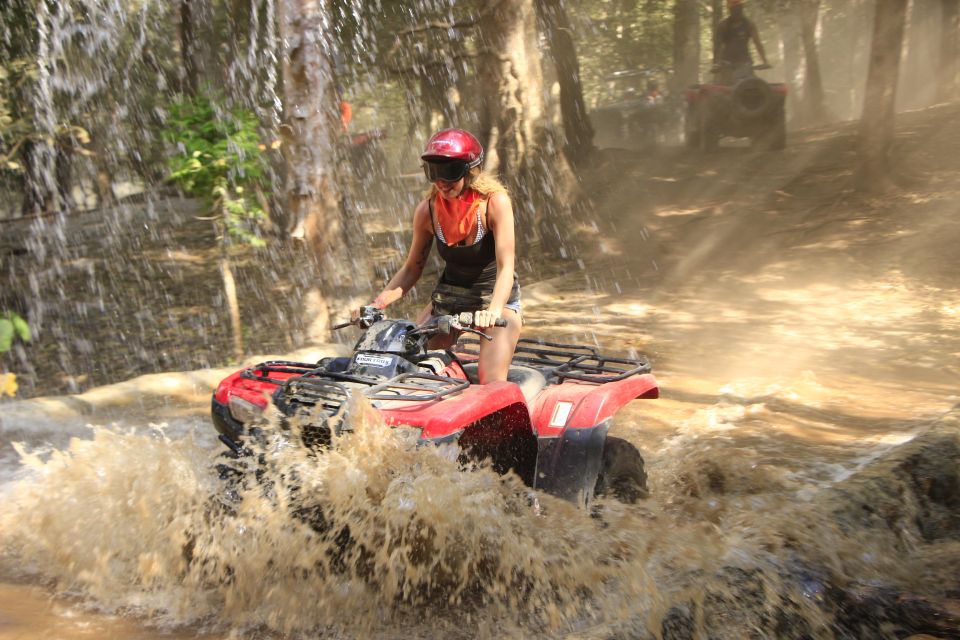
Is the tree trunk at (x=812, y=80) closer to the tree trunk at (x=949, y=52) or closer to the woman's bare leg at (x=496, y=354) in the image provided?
the tree trunk at (x=949, y=52)

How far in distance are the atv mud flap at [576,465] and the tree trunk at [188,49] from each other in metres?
14.0

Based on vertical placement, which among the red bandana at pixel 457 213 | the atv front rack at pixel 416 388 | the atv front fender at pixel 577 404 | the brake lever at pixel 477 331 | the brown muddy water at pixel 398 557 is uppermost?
the red bandana at pixel 457 213

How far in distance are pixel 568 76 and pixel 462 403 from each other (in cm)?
1566

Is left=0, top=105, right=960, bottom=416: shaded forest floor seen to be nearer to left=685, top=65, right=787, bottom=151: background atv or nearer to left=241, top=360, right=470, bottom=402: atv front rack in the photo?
left=685, top=65, right=787, bottom=151: background atv

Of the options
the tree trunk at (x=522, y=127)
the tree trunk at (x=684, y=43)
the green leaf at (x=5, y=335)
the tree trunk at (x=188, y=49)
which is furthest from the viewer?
the tree trunk at (x=684, y=43)

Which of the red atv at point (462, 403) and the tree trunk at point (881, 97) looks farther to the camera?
the tree trunk at point (881, 97)

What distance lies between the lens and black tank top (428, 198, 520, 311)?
4.84m

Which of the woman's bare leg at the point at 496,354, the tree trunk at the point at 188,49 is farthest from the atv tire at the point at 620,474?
the tree trunk at the point at 188,49

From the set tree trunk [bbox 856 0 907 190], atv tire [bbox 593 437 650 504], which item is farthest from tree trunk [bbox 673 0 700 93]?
atv tire [bbox 593 437 650 504]

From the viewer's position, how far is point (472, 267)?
4.95 meters

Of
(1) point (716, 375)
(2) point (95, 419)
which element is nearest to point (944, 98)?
(1) point (716, 375)

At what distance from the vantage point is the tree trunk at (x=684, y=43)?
25.0 metres

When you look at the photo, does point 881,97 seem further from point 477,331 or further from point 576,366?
point 477,331

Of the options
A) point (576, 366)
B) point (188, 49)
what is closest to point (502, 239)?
point (576, 366)
